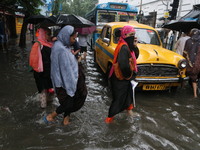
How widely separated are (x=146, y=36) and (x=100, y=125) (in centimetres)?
385

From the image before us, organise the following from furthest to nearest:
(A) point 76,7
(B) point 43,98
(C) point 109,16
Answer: (A) point 76,7, (C) point 109,16, (B) point 43,98

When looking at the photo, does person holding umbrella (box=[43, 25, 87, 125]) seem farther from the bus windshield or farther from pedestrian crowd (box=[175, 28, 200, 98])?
the bus windshield

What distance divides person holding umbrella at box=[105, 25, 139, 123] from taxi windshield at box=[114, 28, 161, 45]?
269 centimetres

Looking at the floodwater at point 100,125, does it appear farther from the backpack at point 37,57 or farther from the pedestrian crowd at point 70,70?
the backpack at point 37,57

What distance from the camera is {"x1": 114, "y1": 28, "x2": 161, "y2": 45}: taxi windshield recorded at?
6324 millimetres

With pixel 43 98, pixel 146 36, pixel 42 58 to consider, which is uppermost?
pixel 146 36

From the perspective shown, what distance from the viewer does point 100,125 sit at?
3795mm

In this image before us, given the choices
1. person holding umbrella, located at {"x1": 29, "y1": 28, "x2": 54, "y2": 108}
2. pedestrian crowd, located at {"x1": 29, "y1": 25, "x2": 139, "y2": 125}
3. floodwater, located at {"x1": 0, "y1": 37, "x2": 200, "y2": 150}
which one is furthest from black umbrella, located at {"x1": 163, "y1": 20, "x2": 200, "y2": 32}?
person holding umbrella, located at {"x1": 29, "y1": 28, "x2": 54, "y2": 108}

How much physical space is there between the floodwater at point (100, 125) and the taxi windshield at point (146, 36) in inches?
70.4

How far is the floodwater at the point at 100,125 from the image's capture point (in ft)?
10.4

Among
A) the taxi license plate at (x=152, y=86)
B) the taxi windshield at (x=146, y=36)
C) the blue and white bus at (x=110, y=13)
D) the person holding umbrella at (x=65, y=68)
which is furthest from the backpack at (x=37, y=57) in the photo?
the blue and white bus at (x=110, y=13)

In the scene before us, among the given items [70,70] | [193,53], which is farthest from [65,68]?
[193,53]

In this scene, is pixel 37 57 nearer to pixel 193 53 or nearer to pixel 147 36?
pixel 147 36

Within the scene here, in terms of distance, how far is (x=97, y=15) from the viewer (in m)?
12.4
